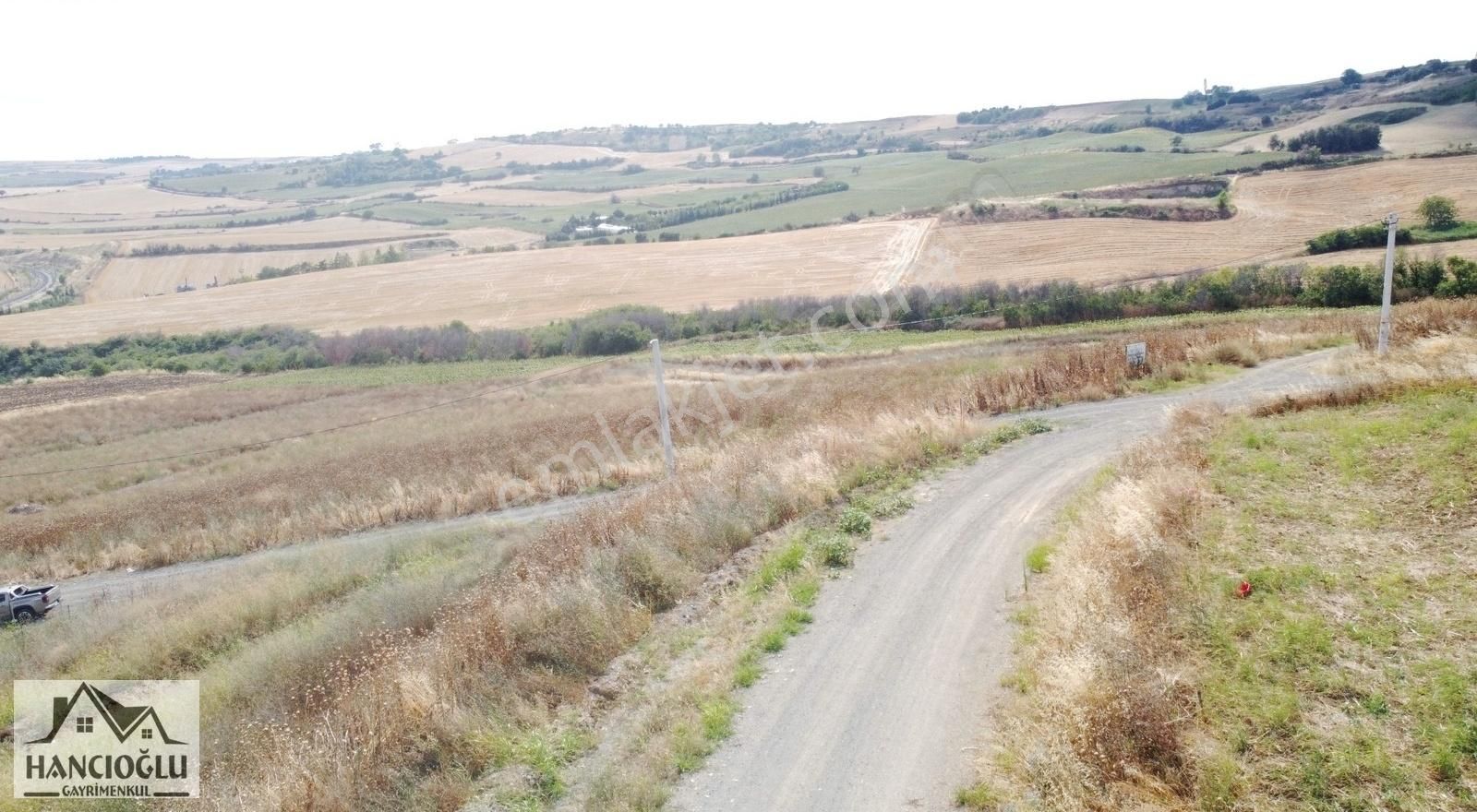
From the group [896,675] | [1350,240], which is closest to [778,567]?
[896,675]

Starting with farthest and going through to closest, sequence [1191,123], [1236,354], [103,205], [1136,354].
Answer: [103,205] → [1191,123] → [1236,354] → [1136,354]

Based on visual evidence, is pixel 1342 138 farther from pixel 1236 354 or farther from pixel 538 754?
pixel 538 754

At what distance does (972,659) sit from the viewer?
8164 mm

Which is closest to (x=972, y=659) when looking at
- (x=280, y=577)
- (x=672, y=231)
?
(x=280, y=577)

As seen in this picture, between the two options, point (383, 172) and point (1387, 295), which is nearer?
point (1387, 295)

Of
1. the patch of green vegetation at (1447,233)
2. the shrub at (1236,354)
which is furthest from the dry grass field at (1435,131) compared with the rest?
the shrub at (1236,354)

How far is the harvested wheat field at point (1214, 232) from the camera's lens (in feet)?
156

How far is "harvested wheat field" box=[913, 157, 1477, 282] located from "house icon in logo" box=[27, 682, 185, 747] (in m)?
44.3

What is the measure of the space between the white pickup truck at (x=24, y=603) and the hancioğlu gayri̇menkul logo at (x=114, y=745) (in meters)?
7.40

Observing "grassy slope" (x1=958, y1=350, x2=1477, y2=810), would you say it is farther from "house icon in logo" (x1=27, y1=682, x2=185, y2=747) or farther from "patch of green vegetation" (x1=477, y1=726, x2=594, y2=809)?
"house icon in logo" (x1=27, y1=682, x2=185, y2=747)

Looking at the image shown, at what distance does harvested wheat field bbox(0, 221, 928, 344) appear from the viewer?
5919 cm

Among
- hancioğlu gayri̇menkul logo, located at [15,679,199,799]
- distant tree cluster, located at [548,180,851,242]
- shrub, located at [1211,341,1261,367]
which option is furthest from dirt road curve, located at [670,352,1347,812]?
distant tree cluster, located at [548,180,851,242]

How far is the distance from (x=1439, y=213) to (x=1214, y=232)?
424 inches

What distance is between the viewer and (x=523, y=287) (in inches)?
2643
